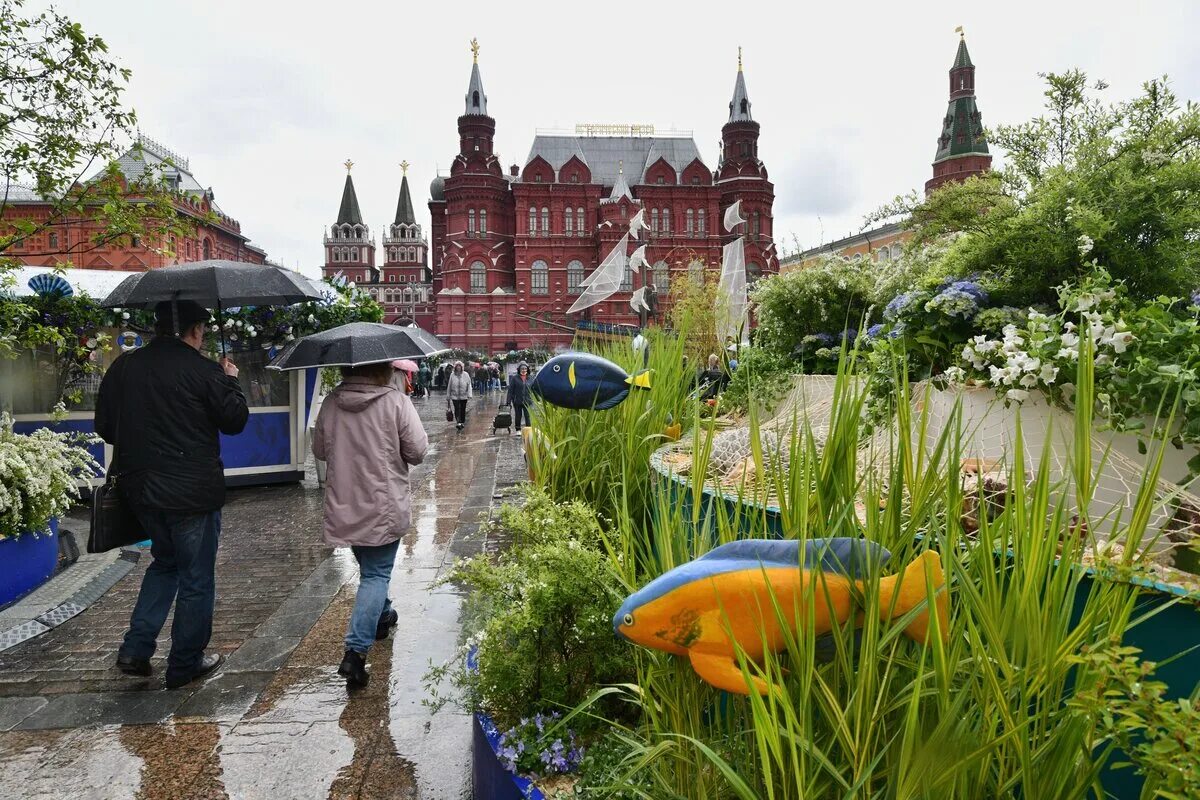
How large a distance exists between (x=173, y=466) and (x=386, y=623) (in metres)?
1.34

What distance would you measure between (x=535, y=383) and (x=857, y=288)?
283 cm

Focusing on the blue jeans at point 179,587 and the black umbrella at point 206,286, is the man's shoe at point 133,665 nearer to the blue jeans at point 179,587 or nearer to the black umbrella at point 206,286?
the blue jeans at point 179,587

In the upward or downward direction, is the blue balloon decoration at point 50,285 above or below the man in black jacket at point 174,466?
above

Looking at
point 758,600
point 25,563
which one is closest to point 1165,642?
point 758,600

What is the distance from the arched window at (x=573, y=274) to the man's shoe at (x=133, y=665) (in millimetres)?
53015

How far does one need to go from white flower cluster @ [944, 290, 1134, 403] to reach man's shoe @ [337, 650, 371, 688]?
277cm

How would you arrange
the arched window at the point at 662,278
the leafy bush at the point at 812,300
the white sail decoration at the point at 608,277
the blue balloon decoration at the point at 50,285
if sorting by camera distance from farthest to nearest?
the arched window at the point at 662,278
the white sail decoration at the point at 608,277
the blue balloon decoration at the point at 50,285
the leafy bush at the point at 812,300

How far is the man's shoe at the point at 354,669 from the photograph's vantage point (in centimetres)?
329

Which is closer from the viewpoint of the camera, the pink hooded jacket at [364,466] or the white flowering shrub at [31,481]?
the pink hooded jacket at [364,466]

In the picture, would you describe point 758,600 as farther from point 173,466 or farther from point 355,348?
point 173,466

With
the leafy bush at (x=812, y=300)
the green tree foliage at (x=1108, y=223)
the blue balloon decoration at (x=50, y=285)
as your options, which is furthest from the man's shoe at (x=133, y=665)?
the blue balloon decoration at (x=50, y=285)

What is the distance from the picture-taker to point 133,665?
11.3 ft

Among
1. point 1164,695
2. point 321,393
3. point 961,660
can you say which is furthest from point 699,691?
point 321,393

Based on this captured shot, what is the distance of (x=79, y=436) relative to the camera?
5.31 metres
